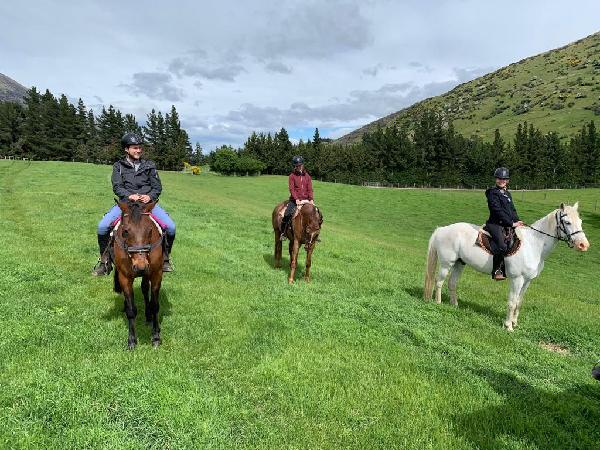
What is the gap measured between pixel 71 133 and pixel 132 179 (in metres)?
104

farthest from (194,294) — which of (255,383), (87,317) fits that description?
(255,383)

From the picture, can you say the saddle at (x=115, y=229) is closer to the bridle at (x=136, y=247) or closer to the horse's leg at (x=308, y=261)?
the bridle at (x=136, y=247)

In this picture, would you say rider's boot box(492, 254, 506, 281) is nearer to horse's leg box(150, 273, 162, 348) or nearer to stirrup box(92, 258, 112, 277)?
horse's leg box(150, 273, 162, 348)

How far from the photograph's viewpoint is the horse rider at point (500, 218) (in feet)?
34.3

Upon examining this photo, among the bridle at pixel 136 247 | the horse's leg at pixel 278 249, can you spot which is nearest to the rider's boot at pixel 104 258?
the bridle at pixel 136 247

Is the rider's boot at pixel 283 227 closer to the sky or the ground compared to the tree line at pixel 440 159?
closer to the ground

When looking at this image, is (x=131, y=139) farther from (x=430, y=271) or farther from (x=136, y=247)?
(x=430, y=271)

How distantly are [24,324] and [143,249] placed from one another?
3.15m

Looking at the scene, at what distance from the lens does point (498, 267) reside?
1073cm

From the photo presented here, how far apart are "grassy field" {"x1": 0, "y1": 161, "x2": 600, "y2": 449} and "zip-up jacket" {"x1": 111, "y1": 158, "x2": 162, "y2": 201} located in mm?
2762

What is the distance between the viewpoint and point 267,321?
887 centimetres

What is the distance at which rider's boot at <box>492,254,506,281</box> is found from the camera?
35.0 feet

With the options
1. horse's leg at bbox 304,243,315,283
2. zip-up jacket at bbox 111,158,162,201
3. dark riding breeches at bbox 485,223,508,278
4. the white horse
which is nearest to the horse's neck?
the white horse

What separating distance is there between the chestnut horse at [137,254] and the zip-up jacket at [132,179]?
806 millimetres
